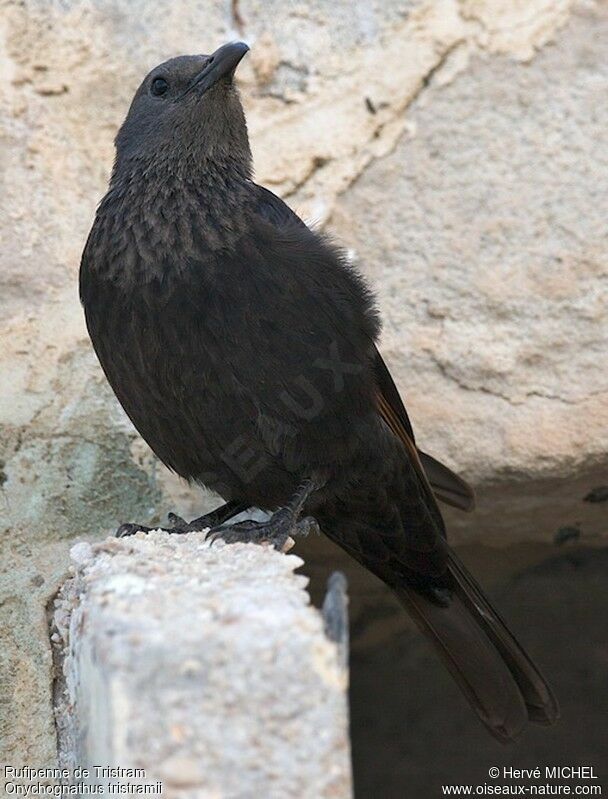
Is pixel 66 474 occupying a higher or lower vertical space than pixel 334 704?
lower

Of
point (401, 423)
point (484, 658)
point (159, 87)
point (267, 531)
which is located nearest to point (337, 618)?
point (267, 531)

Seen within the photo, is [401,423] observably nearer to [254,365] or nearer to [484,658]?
[254,365]

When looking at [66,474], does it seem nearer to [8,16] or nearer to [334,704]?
[8,16]

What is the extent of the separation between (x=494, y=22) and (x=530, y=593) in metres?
1.86

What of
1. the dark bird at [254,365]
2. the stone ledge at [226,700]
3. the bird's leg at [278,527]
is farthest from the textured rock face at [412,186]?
the stone ledge at [226,700]

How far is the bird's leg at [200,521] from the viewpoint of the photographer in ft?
9.22

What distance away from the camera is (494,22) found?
3432mm

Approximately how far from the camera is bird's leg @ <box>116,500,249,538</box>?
281 centimetres

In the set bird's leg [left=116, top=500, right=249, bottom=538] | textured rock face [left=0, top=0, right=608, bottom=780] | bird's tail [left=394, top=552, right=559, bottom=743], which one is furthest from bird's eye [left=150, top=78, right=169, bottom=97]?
bird's tail [left=394, top=552, right=559, bottom=743]

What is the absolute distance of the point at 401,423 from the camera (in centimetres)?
307

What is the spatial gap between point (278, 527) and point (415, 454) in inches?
19.4

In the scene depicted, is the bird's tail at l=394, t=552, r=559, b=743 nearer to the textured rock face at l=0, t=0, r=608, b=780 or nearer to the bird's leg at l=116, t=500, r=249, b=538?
the textured rock face at l=0, t=0, r=608, b=780

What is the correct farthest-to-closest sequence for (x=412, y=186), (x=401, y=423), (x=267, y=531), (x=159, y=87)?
(x=412, y=186) → (x=159, y=87) → (x=401, y=423) → (x=267, y=531)

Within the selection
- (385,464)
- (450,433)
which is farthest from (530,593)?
(385,464)
